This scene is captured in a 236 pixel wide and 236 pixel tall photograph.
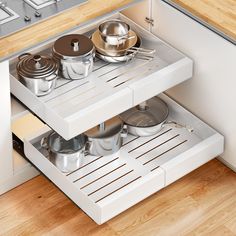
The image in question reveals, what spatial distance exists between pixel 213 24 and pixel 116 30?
1.33 ft

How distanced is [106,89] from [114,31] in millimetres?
263

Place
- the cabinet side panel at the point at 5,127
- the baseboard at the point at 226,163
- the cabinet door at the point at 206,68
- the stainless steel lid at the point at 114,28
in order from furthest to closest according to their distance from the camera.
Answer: the baseboard at the point at 226,163
the stainless steel lid at the point at 114,28
the cabinet door at the point at 206,68
the cabinet side panel at the point at 5,127

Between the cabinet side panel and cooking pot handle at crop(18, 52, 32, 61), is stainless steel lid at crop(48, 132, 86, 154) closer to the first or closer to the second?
the cabinet side panel

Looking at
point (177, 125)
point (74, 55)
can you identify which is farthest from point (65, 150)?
point (177, 125)

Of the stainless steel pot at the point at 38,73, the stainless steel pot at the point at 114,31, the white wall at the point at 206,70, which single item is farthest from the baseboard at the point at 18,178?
the white wall at the point at 206,70

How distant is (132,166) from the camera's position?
10.7 ft

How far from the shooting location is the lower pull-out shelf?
311 cm

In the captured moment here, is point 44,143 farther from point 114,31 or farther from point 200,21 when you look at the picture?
point 200,21

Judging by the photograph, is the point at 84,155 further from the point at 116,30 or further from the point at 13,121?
the point at 116,30

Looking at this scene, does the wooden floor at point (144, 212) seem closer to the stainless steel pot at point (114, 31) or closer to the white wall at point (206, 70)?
the white wall at point (206, 70)

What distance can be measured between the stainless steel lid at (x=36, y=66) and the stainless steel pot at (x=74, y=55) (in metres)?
0.04

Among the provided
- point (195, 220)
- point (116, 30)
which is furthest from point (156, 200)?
point (116, 30)

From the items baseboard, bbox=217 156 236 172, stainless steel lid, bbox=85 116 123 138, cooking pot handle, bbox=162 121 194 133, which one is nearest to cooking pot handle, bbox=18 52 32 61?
stainless steel lid, bbox=85 116 123 138

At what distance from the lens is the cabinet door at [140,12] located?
3449 mm
